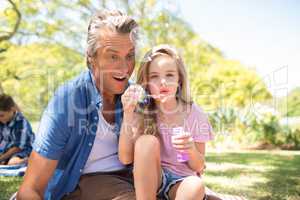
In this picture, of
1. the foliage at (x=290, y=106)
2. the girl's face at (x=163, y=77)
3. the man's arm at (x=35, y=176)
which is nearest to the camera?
the man's arm at (x=35, y=176)

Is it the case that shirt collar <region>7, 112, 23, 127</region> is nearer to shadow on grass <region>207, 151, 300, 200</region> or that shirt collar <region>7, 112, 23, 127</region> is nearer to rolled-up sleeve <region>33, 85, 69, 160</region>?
→ shadow on grass <region>207, 151, 300, 200</region>

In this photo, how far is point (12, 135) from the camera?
5.42m

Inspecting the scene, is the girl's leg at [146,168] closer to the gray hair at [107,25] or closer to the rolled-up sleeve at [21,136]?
the gray hair at [107,25]

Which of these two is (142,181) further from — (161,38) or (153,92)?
(161,38)

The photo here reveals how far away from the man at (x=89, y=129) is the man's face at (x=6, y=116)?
10.6ft

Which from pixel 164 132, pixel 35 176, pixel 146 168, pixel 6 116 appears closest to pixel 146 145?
pixel 146 168

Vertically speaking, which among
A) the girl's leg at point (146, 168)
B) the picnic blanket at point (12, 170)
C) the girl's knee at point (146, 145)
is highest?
the girl's knee at point (146, 145)

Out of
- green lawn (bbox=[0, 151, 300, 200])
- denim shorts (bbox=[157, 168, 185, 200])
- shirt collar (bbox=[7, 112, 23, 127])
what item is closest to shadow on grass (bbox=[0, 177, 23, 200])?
green lawn (bbox=[0, 151, 300, 200])

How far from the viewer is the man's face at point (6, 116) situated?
5.28 meters

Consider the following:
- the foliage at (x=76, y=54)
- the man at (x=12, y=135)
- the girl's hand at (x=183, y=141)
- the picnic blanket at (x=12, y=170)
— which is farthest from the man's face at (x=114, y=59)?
the foliage at (x=76, y=54)

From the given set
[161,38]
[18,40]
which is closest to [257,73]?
[161,38]

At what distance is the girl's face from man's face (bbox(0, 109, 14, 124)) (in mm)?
3412

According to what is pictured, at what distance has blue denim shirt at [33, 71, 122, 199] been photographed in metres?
2.18

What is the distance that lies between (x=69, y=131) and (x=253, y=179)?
3.40m
